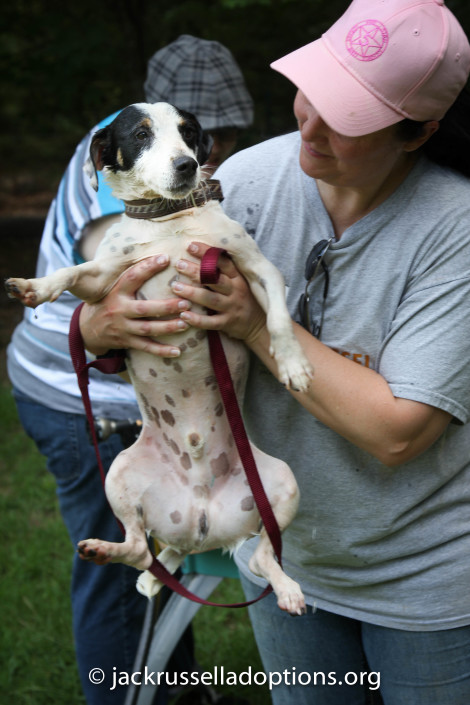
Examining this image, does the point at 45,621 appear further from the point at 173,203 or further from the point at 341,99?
the point at 341,99

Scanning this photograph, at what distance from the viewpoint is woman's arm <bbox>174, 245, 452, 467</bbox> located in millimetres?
1625

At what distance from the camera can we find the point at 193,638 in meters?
3.26

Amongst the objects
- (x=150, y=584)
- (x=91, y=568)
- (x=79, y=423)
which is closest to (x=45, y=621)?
(x=91, y=568)

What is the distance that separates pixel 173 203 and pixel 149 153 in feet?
0.43

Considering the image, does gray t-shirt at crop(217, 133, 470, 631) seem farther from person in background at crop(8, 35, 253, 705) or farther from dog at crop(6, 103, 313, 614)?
person in background at crop(8, 35, 253, 705)

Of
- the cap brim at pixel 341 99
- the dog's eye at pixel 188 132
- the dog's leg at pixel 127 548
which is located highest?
the cap brim at pixel 341 99

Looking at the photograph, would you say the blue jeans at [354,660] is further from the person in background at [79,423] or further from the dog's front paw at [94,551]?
the person in background at [79,423]

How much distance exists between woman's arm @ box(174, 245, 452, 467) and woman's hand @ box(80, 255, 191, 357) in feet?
0.14

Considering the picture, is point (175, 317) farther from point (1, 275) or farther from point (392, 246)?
point (1, 275)

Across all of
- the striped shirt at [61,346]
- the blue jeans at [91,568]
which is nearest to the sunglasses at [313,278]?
the striped shirt at [61,346]

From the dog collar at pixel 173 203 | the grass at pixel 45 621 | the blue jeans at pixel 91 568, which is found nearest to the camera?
the dog collar at pixel 173 203

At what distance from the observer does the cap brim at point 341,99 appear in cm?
153

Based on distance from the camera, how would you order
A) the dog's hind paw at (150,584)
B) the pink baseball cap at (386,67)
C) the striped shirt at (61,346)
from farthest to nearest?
the striped shirt at (61,346)
the dog's hind paw at (150,584)
the pink baseball cap at (386,67)

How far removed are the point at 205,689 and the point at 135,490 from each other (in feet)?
5.38
